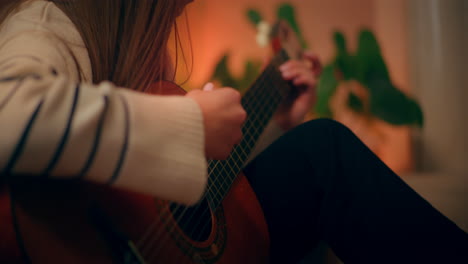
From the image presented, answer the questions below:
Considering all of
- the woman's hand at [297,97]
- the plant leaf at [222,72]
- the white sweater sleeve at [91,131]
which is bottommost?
the plant leaf at [222,72]

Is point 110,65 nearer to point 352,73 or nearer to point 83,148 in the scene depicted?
point 83,148

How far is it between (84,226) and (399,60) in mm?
2084

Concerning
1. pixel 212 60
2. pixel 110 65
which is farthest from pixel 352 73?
pixel 110 65

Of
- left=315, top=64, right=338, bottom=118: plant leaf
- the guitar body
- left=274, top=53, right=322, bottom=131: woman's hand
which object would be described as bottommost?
left=315, top=64, right=338, bottom=118: plant leaf

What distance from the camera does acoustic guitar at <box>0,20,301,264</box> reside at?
351 millimetres

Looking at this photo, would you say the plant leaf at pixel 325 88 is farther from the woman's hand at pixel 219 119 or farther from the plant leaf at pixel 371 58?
the woman's hand at pixel 219 119

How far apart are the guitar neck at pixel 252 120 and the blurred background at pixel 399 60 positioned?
2.11ft

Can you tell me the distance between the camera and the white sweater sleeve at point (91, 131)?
32cm

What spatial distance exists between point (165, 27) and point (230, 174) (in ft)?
0.88

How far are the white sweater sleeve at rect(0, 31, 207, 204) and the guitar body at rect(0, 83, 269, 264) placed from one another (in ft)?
0.10

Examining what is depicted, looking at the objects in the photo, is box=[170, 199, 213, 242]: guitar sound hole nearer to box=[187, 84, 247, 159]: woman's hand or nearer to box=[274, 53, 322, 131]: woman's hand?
box=[187, 84, 247, 159]: woman's hand

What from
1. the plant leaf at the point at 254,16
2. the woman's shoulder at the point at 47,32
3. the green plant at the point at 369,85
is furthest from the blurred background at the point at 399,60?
the woman's shoulder at the point at 47,32

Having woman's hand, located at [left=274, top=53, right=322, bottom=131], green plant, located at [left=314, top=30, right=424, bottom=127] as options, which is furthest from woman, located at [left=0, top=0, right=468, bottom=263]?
green plant, located at [left=314, top=30, right=424, bottom=127]

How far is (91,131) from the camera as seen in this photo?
34cm
